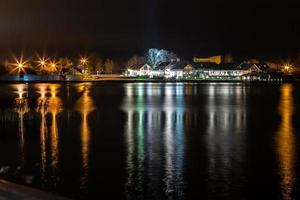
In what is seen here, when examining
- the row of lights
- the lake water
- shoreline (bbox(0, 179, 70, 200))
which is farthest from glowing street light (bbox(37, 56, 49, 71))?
shoreline (bbox(0, 179, 70, 200))

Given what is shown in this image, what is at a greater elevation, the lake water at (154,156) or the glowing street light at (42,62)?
the glowing street light at (42,62)

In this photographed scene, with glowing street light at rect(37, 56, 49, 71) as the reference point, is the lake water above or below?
below

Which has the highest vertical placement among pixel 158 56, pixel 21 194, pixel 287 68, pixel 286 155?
pixel 158 56

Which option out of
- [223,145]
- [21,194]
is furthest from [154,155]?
[21,194]

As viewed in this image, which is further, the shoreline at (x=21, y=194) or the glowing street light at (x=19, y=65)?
the glowing street light at (x=19, y=65)

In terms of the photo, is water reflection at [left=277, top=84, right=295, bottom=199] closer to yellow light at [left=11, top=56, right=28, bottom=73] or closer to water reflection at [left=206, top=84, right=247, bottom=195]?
water reflection at [left=206, top=84, right=247, bottom=195]

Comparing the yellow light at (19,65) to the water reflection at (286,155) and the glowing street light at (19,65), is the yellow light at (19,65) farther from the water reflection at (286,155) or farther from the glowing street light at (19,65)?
the water reflection at (286,155)

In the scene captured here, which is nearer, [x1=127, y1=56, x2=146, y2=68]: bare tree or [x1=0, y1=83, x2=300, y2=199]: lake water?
[x1=0, y1=83, x2=300, y2=199]: lake water

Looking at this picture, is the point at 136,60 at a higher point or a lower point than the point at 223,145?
higher

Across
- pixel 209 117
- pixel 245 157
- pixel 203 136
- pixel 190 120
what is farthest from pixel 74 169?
pixel 209 117

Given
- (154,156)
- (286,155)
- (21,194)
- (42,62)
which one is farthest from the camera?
(42,62)

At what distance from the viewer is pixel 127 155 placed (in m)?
12.8

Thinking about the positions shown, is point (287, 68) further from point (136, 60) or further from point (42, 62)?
point (42, 62)

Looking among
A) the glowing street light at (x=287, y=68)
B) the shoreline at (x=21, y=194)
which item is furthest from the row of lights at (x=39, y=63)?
the shoreline at (x=21, y=194)
